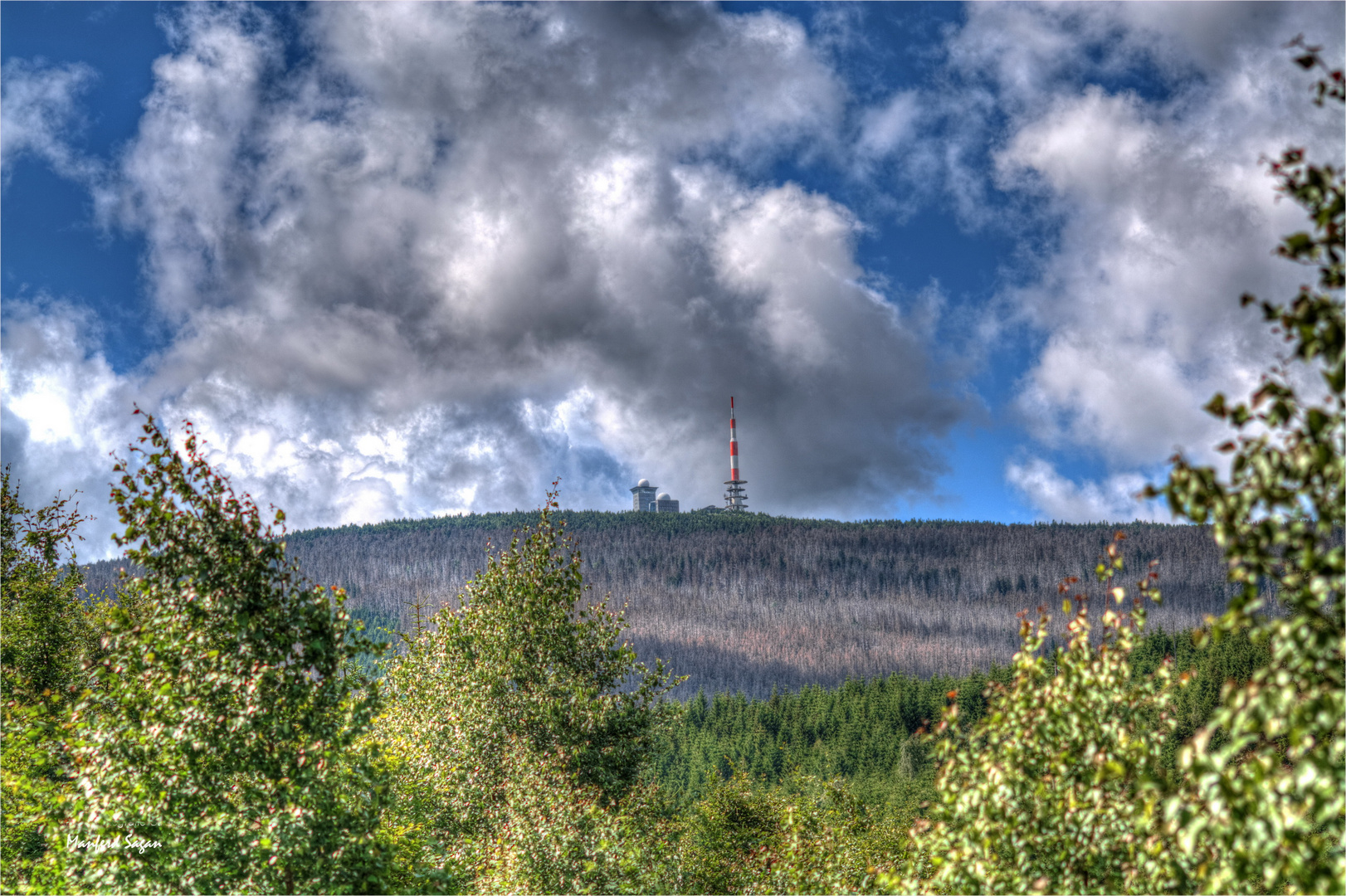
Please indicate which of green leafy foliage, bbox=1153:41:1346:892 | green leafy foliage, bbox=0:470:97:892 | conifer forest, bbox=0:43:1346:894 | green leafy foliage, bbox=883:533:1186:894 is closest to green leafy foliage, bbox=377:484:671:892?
conifer forest, bbox=0:43:1346:894

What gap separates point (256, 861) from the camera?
13.4 metres

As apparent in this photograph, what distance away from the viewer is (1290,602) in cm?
615

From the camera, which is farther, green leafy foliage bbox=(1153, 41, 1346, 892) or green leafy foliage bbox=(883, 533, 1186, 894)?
green leafy foliage bbox=(883, 533, 1186, 894)

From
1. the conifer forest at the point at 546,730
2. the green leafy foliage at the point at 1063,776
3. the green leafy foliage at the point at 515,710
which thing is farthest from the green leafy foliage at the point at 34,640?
the green leafy foliage at the point at 1063,776

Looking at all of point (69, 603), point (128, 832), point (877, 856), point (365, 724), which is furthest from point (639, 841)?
point (877, 856)

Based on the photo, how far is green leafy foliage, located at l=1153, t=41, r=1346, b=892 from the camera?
557cm

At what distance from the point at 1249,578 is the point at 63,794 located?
1625 cm

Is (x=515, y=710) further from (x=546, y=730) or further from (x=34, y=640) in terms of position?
(x=34, y=640)

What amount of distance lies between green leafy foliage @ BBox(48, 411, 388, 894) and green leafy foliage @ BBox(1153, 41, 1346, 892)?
486 inches

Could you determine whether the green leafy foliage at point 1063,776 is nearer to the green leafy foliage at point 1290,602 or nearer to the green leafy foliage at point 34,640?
the green leafy foliage at point 1290,602

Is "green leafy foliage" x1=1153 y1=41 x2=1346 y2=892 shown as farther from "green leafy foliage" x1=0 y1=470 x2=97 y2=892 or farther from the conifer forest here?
"green leafy foliage" x1=0 y1=470 x2=97 y2=892

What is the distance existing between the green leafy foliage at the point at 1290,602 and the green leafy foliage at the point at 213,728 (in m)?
12.3

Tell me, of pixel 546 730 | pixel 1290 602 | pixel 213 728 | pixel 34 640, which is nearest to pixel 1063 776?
pixel 1290 602

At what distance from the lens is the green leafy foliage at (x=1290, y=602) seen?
5.57 meters
